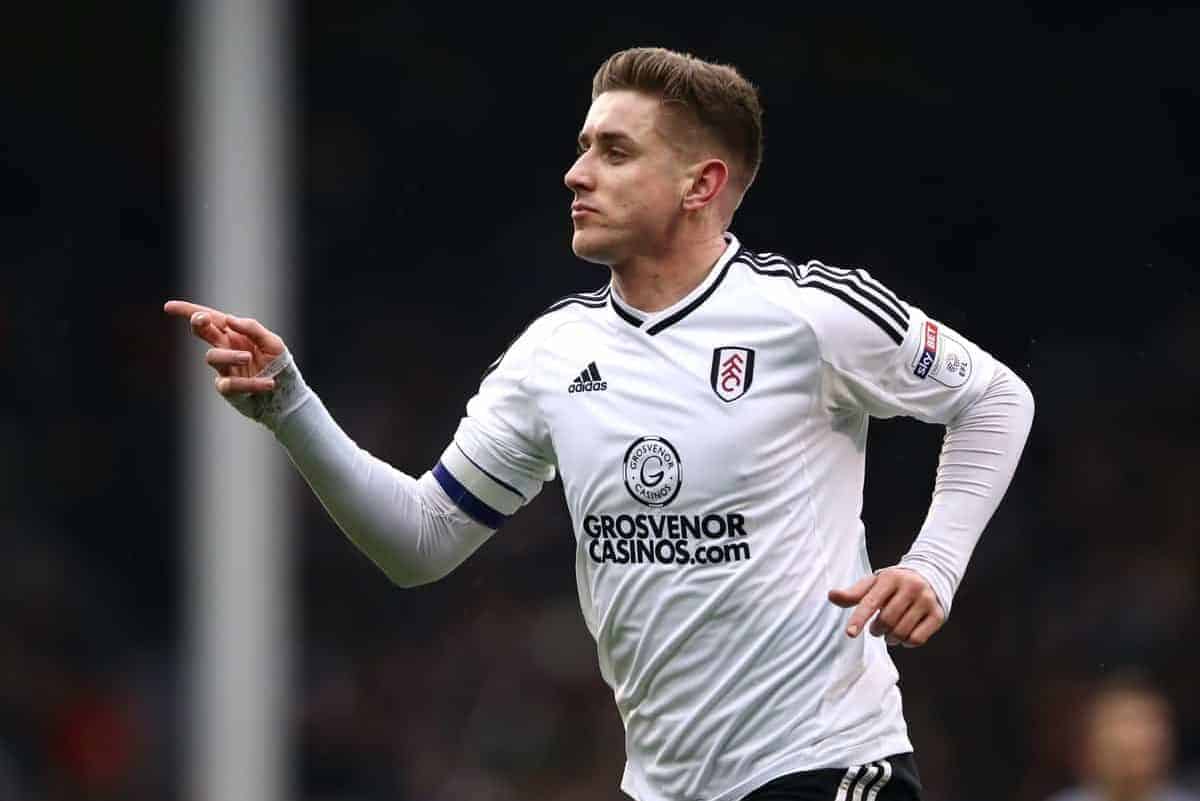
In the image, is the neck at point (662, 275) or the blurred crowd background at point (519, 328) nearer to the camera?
the neck at point (662, 275)

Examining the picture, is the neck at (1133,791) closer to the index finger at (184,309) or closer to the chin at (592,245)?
the chin at (592,245)

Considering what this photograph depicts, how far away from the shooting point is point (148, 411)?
31.7 ft

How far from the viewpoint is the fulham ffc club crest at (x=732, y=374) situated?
361 cm

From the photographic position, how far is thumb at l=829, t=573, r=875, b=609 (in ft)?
11.1

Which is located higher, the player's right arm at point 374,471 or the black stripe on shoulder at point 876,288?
the black stripe on shoulder at point 876,288

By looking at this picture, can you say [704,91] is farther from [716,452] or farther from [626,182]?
[716,452]

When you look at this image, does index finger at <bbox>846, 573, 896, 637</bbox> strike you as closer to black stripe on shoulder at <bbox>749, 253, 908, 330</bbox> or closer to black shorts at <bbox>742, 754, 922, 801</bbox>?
black shorts at <bbox>742, 754, 922, 801</bbox>

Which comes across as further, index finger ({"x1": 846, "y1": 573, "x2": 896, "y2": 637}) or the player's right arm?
the player's right arm

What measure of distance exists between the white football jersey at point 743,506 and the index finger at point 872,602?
0.59ft

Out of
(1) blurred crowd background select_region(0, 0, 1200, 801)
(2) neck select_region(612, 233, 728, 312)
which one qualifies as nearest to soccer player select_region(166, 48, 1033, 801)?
(2) neck select_region(612, 233, 728, 312)

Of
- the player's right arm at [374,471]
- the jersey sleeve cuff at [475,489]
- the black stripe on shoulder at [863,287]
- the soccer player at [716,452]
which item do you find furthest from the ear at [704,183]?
the jersey sleeve cuff at [475,489]

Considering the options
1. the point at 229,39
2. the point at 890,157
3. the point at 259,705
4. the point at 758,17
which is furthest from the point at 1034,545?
the point at 229,39

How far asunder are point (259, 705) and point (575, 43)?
3538mm

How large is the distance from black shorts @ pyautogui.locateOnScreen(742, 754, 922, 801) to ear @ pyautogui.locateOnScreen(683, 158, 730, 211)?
98cm
